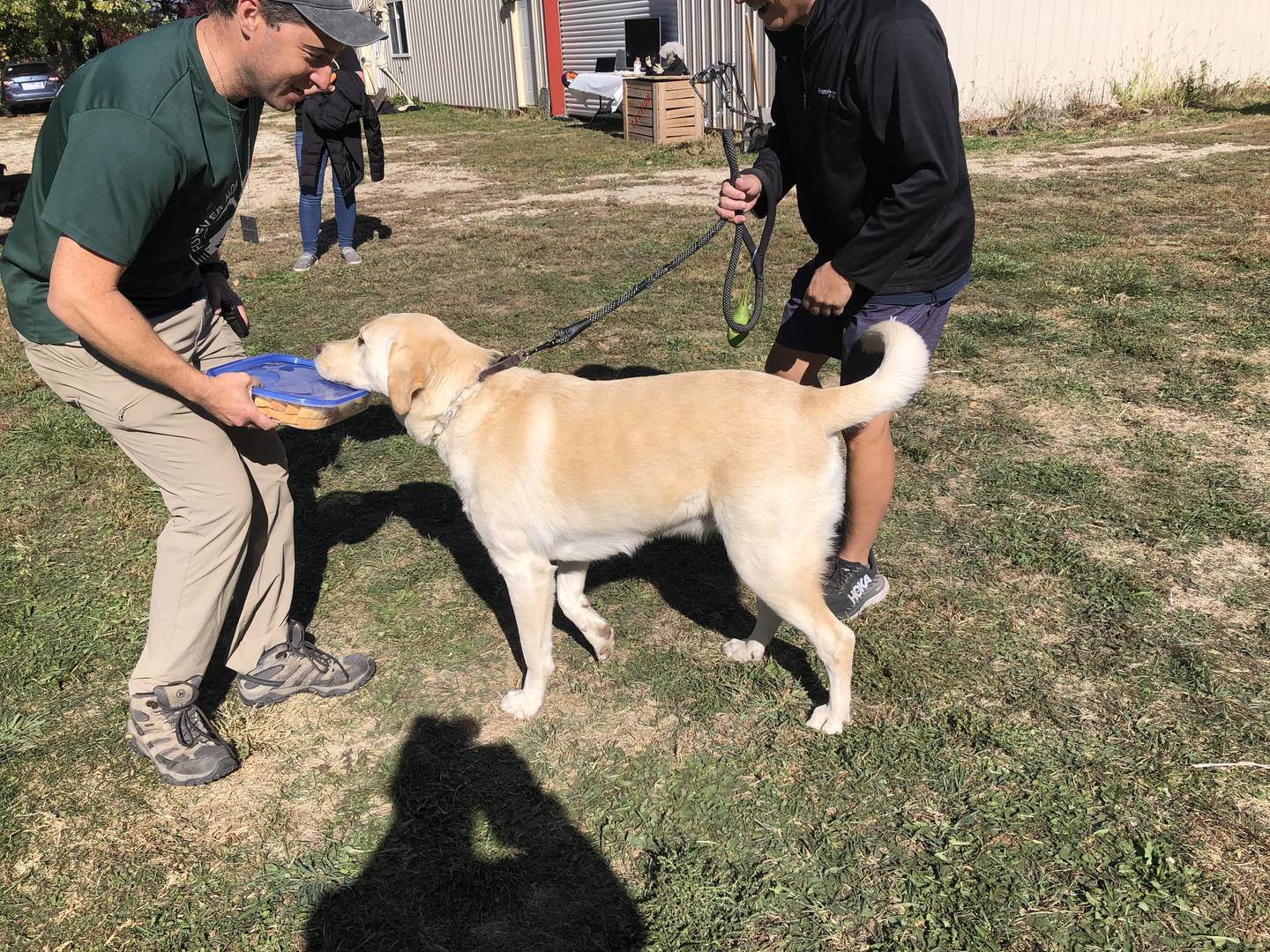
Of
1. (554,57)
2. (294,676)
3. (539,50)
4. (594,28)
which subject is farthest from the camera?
(539,50)

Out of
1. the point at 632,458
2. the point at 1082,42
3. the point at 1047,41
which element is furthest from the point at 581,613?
the point at 1082,42

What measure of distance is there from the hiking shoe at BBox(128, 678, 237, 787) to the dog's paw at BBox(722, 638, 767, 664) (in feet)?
6.14

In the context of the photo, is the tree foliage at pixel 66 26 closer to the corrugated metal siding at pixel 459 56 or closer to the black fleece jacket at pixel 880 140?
the corrugated metal siding at pixel 459 56

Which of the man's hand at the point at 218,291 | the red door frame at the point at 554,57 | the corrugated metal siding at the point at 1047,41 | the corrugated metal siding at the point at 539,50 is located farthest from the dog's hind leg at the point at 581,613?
the corrugated metal siding at the point at 539,50

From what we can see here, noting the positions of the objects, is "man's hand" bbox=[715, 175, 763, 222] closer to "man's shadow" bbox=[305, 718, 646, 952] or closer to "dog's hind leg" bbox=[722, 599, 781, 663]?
"dog's hind leg" bbox=[722, 599, 781, 663]

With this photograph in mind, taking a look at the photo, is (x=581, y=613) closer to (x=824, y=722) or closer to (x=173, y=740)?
(x=824, y=722)

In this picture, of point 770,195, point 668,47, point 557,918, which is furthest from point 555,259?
point 668,47

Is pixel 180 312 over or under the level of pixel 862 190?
under

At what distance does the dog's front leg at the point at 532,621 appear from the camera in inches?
120

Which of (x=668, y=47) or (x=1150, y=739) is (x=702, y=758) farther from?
(x=668, y=47)

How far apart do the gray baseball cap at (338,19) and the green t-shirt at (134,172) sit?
37 centimetres

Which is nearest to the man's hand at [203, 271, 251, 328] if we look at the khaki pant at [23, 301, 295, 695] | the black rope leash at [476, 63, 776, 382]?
the khaki pant at [23, 301, 295, 695]

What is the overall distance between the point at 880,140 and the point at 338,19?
66.6 inches

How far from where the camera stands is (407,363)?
299cm
